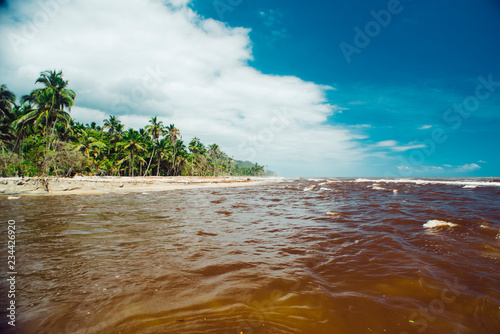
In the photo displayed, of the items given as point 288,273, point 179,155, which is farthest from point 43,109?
Answer: point 288,273

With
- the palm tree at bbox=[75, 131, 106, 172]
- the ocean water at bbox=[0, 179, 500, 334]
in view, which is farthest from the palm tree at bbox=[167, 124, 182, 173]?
the ocean water at bbox=[0, 179, 500, 334]

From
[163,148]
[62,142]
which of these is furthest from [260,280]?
[163,148]

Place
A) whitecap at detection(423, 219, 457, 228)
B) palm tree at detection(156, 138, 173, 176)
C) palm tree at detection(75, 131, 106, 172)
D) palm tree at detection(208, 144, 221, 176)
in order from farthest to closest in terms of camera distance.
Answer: palm tree at detection(208, 144, 221, 176), palm tree at detection(156, 138, 173, 176), palm tree at detection(75, 131, 106, 172), whitecap at detection(423, 219, 457, 228)

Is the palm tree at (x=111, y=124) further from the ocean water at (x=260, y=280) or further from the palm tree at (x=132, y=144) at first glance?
the ocean water at (x=260, y=280)

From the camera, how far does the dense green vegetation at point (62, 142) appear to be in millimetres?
27509

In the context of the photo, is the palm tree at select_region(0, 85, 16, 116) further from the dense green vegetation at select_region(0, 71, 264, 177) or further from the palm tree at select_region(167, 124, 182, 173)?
the palm tree at select_region(167, 124, 182, 173)

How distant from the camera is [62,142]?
92.8 ft

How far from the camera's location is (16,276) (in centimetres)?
322

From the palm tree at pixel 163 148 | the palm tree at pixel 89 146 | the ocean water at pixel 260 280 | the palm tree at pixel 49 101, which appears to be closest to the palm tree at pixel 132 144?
the palm tree at pixel 89 146

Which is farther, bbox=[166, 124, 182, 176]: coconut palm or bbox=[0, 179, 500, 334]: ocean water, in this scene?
bbox=[166, 124, 182, 176]: coconut palm

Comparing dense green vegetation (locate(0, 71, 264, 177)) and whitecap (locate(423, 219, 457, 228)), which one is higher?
dense green vegetation (locate(0, 71, 264, 177))

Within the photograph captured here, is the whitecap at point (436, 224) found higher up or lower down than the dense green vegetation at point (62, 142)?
lower down

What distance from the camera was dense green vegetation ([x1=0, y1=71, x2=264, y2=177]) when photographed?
1083 inches

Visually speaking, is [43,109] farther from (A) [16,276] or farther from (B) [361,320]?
(B) [361,320]
